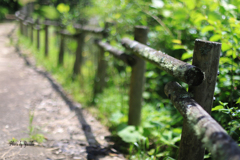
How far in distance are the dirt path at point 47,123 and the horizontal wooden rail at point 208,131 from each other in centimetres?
124

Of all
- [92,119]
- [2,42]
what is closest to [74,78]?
[92,119]

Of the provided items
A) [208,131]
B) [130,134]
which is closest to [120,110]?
[130,134]

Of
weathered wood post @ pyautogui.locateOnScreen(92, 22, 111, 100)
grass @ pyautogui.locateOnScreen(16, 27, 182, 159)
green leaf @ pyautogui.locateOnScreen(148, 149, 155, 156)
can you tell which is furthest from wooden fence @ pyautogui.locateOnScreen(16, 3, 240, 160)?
weathered wood post @ pyautogui.locateOnScreen(92, 22, 111, 100)

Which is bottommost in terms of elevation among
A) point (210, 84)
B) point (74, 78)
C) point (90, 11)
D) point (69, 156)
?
point (69, 156)

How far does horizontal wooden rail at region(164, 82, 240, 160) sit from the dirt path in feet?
4.06

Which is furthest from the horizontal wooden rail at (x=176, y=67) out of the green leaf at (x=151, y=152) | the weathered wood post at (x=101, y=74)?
the weathered wood post at (x=101, y=74)

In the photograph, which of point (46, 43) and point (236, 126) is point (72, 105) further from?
point (46, 43)

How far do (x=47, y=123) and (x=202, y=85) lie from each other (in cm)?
219

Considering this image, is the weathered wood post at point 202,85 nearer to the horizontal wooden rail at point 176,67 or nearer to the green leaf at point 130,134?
the horizontal wooden rail at point 176,67

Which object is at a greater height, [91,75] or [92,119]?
[91,75]

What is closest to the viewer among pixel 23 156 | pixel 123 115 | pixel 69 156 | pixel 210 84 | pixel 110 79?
pixel 210 84

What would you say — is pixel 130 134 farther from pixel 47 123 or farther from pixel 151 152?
pixel 47 123

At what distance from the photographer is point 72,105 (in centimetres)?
384

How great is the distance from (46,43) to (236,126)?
651 cm
